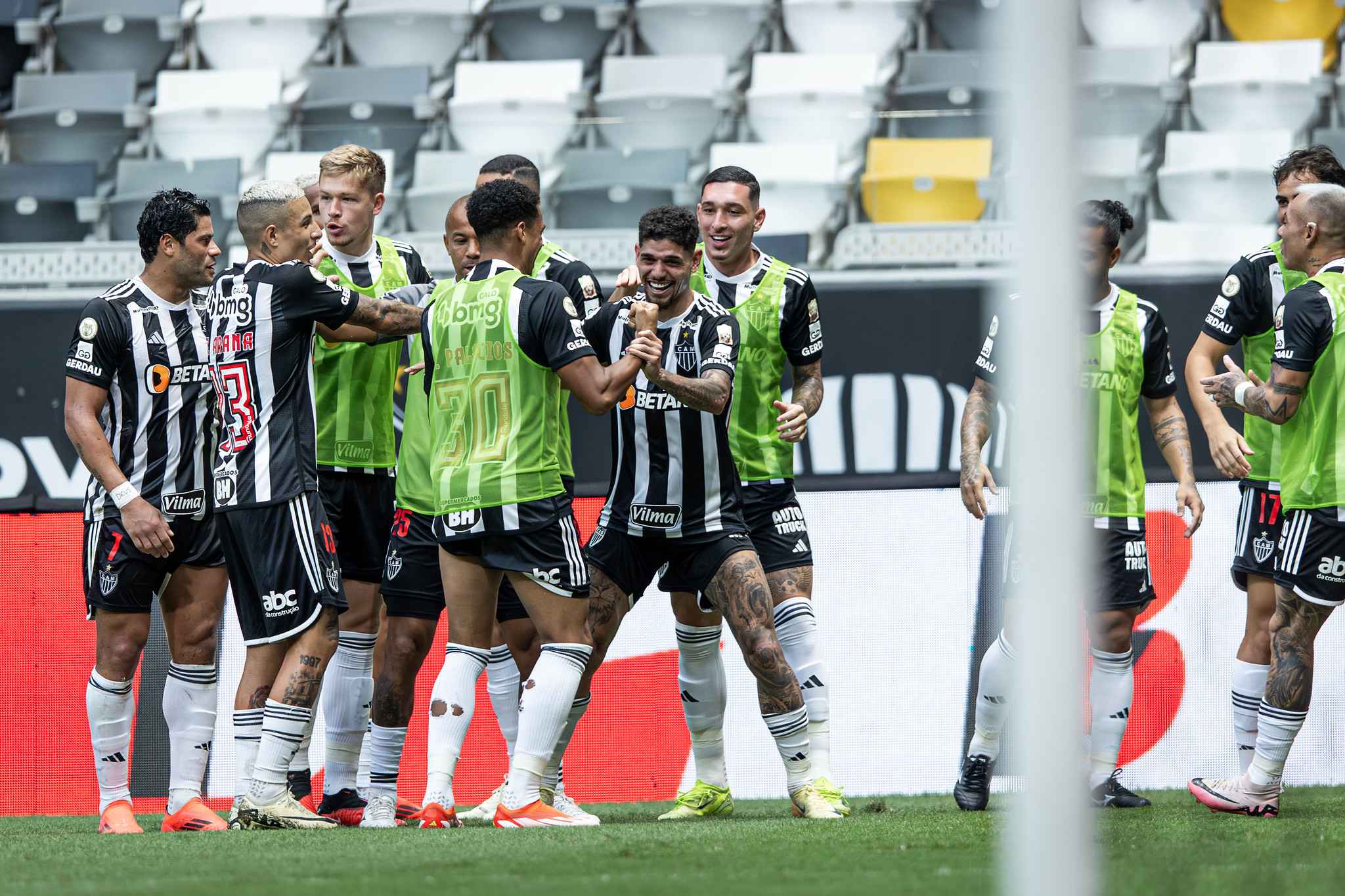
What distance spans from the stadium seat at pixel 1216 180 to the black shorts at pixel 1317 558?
12.0 feet

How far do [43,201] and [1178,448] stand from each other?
6.50 metres

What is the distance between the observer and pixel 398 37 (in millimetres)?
10336

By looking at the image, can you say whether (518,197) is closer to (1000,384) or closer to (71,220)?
(1000,384)

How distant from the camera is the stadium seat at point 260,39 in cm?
1033

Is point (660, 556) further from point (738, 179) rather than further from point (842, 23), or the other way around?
point (842, 23)

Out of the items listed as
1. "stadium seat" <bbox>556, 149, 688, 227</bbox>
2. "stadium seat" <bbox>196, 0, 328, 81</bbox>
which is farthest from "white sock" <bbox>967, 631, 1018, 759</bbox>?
"stadium seat" <bbox>196, 0, 328, 81</bbox>

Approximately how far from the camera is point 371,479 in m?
5.36

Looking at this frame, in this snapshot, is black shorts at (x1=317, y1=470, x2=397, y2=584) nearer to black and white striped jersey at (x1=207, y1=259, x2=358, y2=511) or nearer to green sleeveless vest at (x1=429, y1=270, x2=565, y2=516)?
black and white striped jersey at (x1=207, y1=259, x2=358, y2=511)

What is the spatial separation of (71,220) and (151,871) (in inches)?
228

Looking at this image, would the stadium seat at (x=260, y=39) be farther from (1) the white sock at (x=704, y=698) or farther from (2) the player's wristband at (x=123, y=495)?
(1) the white sock at (x=704, y=698)

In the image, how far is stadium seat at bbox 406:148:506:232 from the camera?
27.3 ft

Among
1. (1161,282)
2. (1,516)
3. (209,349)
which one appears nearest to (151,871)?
(209,349)

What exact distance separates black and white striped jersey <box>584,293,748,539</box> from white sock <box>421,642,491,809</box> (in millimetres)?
705

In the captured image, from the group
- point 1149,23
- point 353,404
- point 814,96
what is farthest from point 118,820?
point 1149,23
